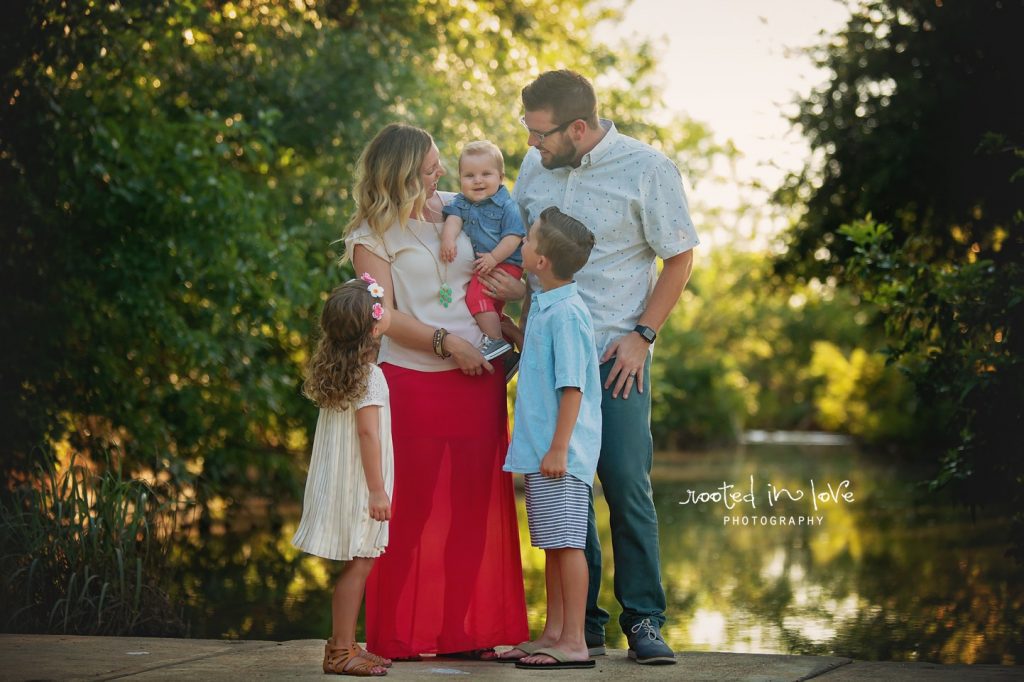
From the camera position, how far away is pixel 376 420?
4453mm

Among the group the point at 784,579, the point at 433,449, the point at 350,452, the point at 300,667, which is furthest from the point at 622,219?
the point at 784,579

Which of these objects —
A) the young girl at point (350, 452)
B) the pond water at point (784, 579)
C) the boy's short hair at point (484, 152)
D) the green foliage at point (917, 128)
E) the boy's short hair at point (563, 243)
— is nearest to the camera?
the young girl at point (350, 452)

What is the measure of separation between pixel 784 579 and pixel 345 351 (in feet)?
18.5

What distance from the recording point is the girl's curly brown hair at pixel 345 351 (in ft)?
14.5

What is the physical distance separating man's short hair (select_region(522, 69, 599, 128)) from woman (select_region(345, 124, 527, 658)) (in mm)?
388

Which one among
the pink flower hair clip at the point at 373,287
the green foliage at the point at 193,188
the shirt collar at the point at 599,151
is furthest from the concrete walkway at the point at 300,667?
the green foliage at the point at 193,188

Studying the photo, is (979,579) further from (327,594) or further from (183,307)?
(183,307)

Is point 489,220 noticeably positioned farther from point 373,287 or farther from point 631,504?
point 631,504

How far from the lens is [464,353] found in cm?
461

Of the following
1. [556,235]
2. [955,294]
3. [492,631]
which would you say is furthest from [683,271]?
[955,294]

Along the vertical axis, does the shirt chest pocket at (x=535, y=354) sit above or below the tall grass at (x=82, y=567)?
above

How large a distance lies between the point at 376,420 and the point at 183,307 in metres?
6.51

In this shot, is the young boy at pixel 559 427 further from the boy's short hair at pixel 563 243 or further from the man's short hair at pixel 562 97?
the man's short hair at pixel 562 97

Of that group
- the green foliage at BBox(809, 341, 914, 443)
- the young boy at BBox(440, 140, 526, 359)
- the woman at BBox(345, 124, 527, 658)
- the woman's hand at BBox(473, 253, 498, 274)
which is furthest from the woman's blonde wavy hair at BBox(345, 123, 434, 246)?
the green foliage at BBox(809, 341, 914, 443)
